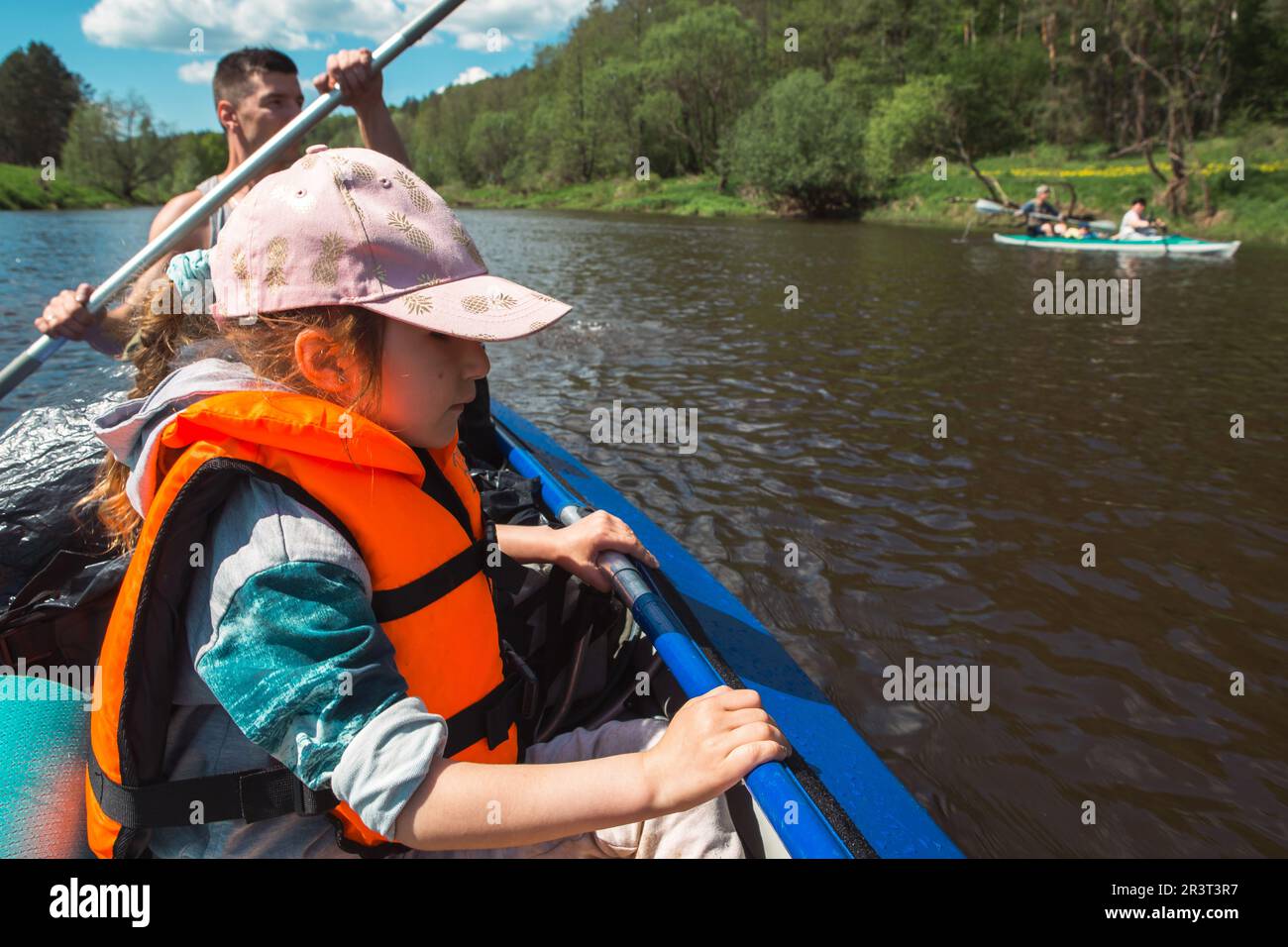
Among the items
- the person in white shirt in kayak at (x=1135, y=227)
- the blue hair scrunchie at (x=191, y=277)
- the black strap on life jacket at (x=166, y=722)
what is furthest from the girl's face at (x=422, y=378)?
the person in white shirt in kayak at (x=1135, y=227)

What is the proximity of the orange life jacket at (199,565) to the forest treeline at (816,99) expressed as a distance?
68.4 ft

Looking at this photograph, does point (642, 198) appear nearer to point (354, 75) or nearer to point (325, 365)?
point (354, 75)

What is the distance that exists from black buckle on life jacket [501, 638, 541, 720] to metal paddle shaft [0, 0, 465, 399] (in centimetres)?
232

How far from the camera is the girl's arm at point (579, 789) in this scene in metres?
1.11

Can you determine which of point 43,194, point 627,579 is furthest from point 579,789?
point 43,194

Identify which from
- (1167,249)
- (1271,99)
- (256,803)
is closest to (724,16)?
(1271,99)

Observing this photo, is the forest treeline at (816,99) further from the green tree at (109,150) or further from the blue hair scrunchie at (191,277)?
the blue hair scrunchie at (191,277)

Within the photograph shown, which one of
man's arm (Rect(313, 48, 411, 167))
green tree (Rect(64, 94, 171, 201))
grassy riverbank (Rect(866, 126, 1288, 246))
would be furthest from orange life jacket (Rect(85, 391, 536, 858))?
green tree (Rect(64, 94, 171, 201))

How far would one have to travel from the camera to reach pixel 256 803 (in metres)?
1.26

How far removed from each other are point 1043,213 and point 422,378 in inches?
868

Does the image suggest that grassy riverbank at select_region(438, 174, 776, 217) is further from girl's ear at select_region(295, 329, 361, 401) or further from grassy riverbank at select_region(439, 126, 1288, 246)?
girl's ear at select_region(295, 329, 361, 401)

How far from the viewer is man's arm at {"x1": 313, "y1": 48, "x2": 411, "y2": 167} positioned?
334cm

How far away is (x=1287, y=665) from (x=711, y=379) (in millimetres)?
5275
